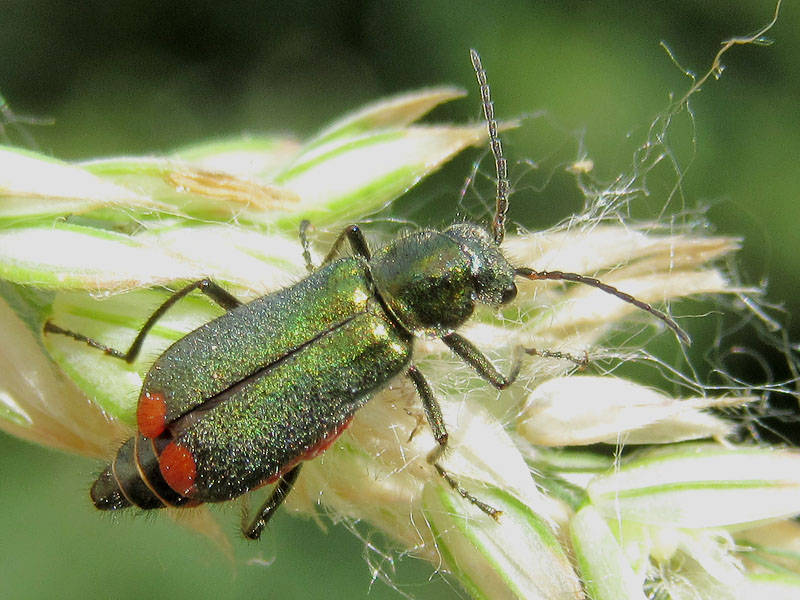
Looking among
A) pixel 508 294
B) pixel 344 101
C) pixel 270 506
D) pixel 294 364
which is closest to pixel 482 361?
pixel 508 294

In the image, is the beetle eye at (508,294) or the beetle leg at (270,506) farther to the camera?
the beetle eye at (508,294)

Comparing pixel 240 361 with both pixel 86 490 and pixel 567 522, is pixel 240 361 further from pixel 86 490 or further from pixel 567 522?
pixel 567 522

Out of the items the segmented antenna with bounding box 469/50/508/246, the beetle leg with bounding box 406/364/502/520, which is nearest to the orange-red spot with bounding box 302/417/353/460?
the beetle leg with bounding box 406/364/502/520

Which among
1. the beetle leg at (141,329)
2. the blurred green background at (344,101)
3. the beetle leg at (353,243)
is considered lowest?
the blurred green background at (344,101)

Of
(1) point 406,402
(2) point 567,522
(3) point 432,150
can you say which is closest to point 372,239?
(3) point 432,150

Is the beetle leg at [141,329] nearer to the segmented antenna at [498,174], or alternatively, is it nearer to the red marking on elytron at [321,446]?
the red marking on elytron at [321,446]

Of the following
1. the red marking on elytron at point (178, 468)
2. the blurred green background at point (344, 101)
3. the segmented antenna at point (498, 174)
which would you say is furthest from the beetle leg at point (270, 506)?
the blurred green background at point (344, 101)

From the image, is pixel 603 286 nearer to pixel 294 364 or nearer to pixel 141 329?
pixel 294 364
